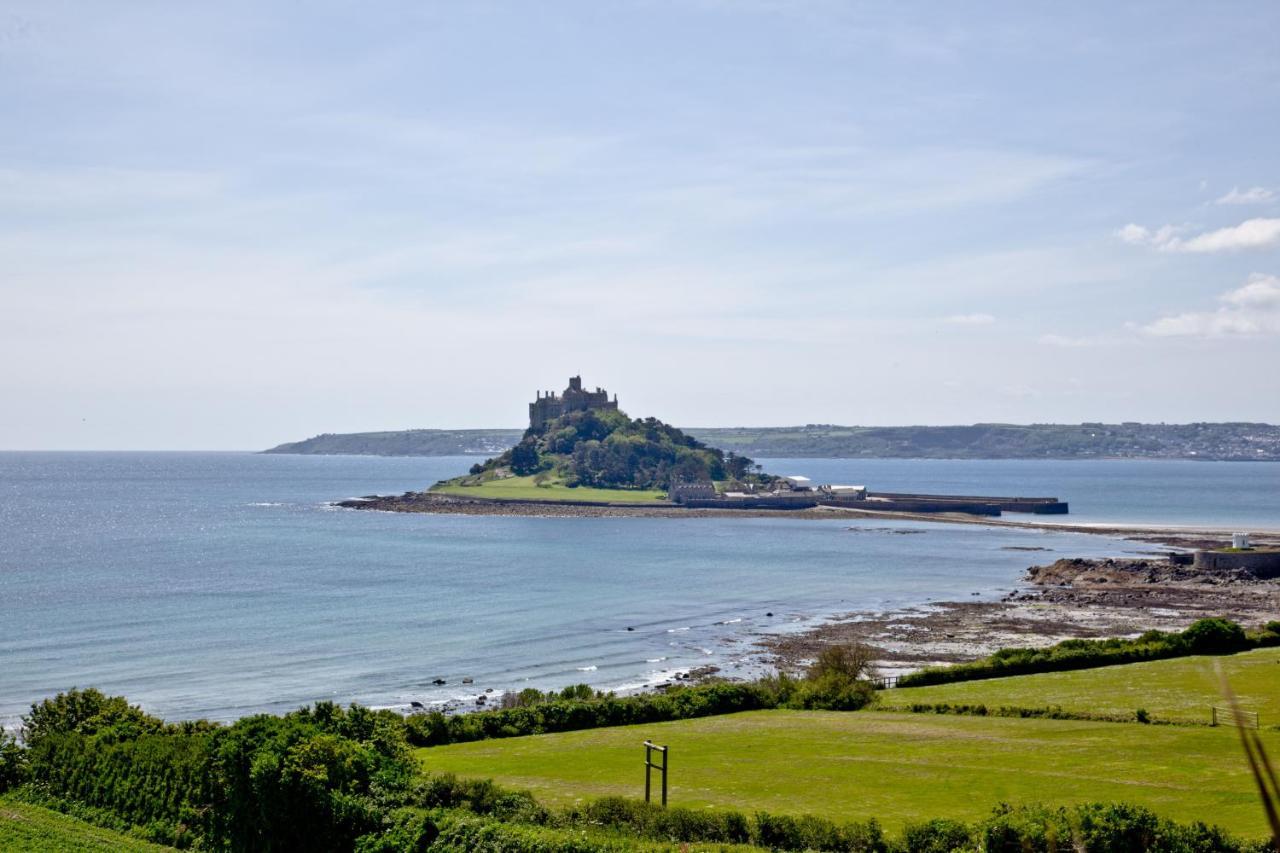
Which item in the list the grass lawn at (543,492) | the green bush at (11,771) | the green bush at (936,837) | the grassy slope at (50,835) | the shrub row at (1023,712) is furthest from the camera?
the grass lawn at (543,492)

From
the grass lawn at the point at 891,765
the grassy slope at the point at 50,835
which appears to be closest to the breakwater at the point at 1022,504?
the grass lawn at the point at 891,765

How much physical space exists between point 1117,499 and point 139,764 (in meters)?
188

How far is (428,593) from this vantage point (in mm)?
77875

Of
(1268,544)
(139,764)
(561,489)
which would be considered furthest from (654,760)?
(561,489)

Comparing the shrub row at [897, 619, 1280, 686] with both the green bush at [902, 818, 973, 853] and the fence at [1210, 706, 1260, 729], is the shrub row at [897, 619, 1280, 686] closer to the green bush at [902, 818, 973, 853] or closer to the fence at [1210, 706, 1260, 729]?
the fence at [1210, 706, 1260, 729]

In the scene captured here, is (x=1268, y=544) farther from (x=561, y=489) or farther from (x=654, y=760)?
Answer: (x=561, y=489)

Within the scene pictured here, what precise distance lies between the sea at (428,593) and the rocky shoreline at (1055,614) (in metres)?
3.23

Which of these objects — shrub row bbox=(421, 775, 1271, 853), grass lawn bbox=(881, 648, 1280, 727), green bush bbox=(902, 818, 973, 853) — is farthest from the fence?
green bush bbox=(902, 818, 973, 853)

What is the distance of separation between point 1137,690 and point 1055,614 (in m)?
34.0

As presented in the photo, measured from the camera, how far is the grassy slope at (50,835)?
22031 mm

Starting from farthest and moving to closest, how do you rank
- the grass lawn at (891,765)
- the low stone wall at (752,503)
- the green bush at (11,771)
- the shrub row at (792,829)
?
the low stone wall at (752,503) < the green bush at (11,771) < the grass lawn at (891,765) < the shrub row at (792,829)

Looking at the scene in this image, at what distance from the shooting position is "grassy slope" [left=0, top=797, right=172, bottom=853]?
22.0 metres

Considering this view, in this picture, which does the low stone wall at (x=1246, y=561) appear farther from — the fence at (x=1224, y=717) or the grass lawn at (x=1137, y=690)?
the fence at (x=1224, y=717)

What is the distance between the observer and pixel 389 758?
2378 centimetres
